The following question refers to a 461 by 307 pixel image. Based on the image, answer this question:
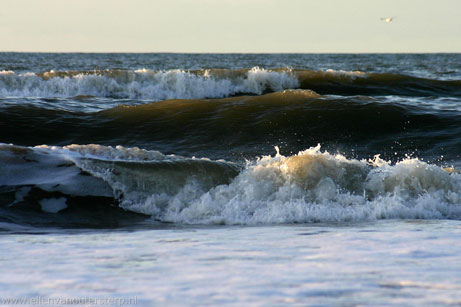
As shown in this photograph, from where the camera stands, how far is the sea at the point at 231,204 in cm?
398

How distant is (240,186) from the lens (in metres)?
7.50

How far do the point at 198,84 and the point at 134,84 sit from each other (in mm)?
1965

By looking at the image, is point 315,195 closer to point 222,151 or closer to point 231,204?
point 231,204

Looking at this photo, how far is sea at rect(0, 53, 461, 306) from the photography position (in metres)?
3.98

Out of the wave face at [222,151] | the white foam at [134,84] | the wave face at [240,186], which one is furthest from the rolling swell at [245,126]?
the white foam at [134,84]

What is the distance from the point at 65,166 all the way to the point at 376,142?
20.5 ft

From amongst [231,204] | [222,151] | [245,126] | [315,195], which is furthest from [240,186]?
[245,126]

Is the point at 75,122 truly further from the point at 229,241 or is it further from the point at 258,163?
the point at 229,241

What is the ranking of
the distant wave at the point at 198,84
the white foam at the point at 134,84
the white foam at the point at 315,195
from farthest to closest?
the distant wave at the point at 198,84
the white foam at the point at 134,84
the white foam at the point at 315,195

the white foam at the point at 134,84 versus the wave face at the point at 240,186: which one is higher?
the wave face at the point at 240,186

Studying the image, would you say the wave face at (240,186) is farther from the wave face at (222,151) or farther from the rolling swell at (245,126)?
the rolling swell at (245,126)

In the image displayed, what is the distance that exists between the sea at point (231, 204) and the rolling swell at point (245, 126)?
45mm

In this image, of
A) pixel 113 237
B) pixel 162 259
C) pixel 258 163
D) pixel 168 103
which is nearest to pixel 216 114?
pixel 168 103

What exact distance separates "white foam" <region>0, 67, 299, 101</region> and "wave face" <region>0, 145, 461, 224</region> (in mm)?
12857
